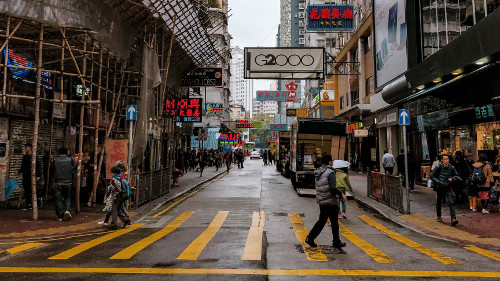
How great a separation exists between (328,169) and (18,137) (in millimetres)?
10167

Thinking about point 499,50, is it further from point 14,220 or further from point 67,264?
point 14,220

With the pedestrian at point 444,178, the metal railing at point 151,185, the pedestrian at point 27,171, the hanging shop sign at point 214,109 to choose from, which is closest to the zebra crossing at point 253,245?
the pedestrian at point 444,178

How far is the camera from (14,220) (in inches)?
365

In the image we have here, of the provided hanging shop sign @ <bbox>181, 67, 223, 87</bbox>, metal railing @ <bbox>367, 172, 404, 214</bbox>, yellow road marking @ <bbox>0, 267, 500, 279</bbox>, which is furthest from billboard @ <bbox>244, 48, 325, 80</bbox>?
yellow road marking @ <bbox>0, 267, 500, 279</bbox>

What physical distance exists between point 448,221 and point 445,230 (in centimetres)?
135

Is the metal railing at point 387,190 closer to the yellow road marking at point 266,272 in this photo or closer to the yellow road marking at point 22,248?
the yellow road marking at point 266,272

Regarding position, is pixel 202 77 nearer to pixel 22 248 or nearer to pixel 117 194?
pixel 117 194

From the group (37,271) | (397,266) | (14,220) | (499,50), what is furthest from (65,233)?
(499,50)

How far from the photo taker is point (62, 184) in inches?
375

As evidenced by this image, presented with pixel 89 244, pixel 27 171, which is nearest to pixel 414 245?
pixel 89 244

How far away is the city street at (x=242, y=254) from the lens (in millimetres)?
5160

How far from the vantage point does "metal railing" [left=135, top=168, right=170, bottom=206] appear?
39.4 ft

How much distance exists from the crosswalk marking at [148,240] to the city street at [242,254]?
2cm

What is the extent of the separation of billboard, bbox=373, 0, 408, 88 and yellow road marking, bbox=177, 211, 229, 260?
14.0 metres
